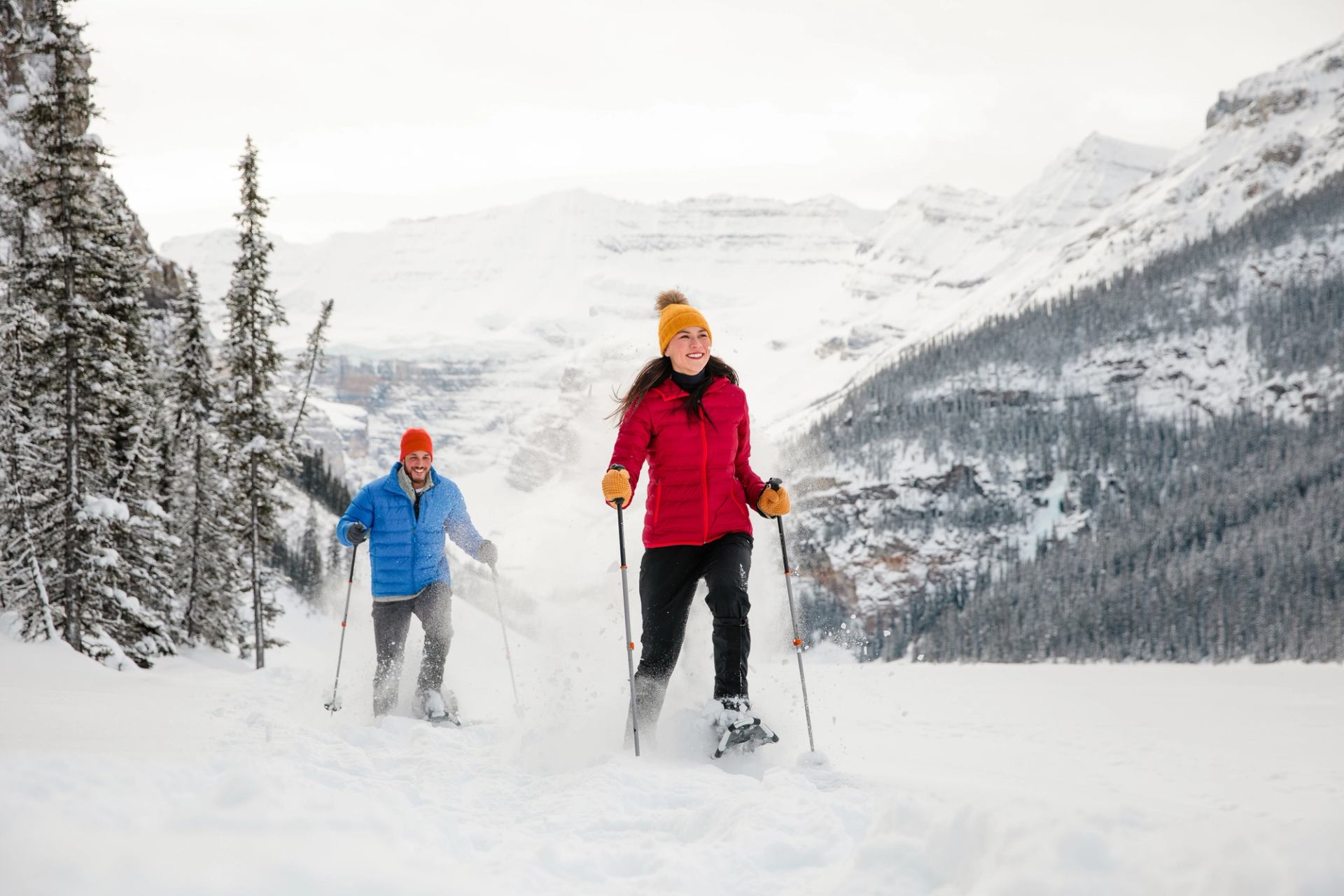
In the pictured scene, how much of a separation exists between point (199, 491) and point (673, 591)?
23059 mm

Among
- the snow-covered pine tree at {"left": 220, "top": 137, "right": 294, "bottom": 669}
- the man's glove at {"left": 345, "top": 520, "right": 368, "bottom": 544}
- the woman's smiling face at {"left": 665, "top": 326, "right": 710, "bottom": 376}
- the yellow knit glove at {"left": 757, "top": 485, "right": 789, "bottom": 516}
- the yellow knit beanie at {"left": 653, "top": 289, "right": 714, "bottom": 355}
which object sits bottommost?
the man's glove at {"left": 345, "top": 520, "right": 368, "bottom": 544}

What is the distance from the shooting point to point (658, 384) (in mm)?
5613

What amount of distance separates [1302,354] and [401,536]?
18942 cm

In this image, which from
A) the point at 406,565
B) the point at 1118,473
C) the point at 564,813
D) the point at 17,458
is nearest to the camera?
the point at 564,813

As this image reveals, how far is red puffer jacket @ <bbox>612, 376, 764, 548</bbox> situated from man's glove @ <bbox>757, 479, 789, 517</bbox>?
189mm

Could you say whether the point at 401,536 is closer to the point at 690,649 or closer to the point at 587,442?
the point at 690,649

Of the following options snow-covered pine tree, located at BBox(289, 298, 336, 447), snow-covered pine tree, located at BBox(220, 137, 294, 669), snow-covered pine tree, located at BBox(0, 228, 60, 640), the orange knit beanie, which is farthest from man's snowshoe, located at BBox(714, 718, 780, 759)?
snow-covered pine tree, located at BBox(289, 298, 336, 447)

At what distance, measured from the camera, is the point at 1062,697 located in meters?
52.4

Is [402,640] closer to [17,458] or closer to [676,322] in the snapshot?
[676,322]

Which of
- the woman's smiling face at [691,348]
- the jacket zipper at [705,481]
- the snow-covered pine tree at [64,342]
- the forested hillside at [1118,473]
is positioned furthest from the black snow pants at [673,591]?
the forested hillside at [1118,473]

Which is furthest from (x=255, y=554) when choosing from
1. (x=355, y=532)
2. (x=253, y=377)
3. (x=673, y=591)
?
(x=673, y=591)

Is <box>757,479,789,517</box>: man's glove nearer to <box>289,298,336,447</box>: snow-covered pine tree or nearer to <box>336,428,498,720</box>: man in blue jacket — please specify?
<box>336,428,498,720</box>: man in blue jacket

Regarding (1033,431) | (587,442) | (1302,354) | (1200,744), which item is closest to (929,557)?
(1033,431)

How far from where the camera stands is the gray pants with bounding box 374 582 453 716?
7.51 m
